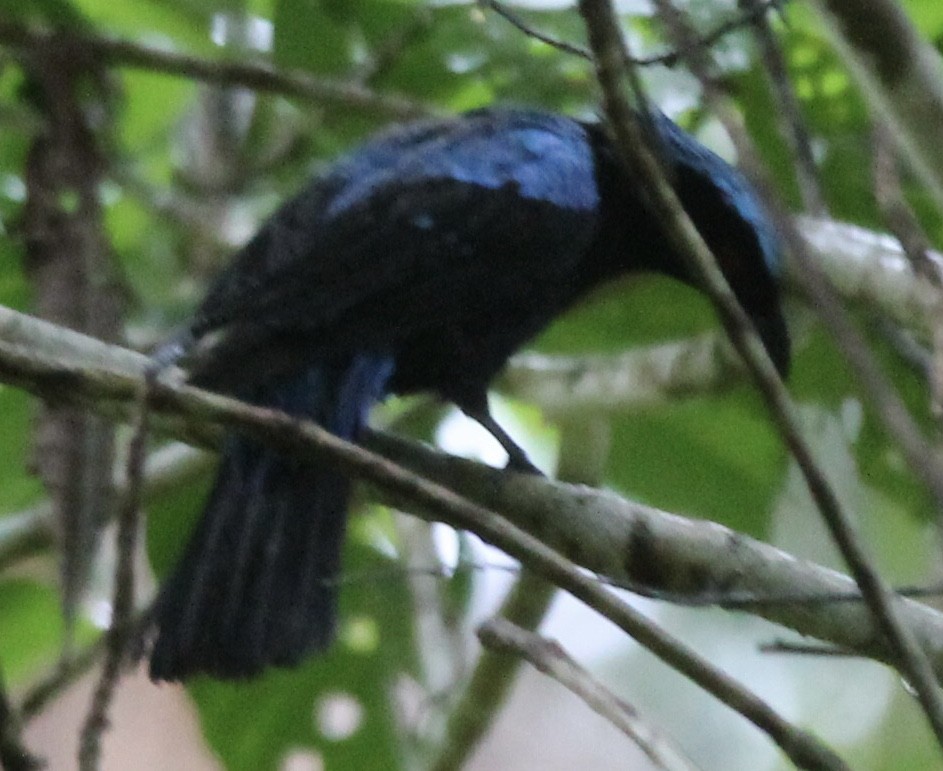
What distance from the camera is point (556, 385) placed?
2475 mm

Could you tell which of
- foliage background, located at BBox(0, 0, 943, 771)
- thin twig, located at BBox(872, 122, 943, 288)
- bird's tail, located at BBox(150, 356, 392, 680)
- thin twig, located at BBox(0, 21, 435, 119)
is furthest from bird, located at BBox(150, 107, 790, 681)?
thin twig, located at BBox(872, 122, 943, 288)

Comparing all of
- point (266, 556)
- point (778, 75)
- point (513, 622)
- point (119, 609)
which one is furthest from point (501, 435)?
point (119, 609)

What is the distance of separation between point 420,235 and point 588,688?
2.61 feet

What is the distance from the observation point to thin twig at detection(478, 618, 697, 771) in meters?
1.11

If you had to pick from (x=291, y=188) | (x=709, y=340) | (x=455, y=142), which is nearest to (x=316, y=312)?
(x=455, y=142)

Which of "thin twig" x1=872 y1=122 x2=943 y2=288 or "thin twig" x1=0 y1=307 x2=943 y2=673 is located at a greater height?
"thin twig" x1=872 y1=122 x2=943 y2=288

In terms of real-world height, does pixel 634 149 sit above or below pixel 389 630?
above

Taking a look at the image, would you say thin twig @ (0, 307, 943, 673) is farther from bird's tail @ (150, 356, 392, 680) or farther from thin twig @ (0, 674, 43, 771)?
thin twig @ (0, 674, 43, 771)

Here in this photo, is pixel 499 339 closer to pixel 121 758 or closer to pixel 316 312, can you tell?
pixel 316 312

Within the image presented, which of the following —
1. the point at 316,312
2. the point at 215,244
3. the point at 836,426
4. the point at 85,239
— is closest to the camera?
the point at 316,312

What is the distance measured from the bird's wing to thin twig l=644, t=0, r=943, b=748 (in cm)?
77

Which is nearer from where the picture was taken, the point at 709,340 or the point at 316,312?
the point at 316,312

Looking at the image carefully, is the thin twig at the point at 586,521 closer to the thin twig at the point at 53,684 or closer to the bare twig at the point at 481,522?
the bare twig at the point at 481,522

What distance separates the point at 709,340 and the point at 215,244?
943mm
